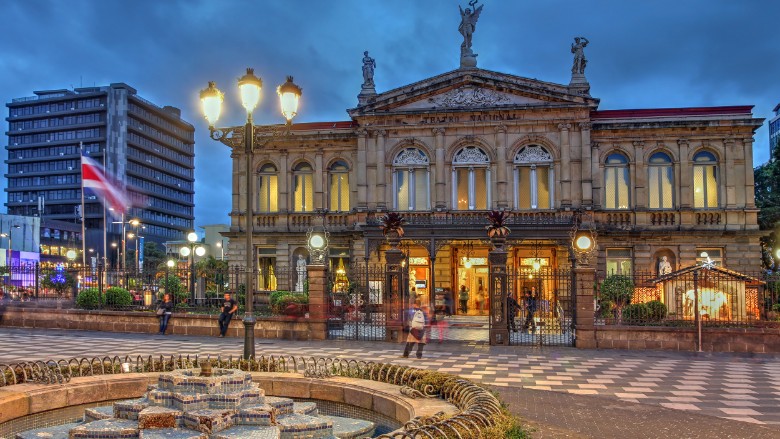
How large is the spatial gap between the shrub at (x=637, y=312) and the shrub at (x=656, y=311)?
0.42 feet

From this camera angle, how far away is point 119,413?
8625 millimetres

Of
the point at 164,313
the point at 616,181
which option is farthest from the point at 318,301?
the point at 616,181

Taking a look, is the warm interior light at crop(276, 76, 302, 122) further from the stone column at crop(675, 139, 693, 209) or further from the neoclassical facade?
the stone column at crop(675, 139, 693, 209)

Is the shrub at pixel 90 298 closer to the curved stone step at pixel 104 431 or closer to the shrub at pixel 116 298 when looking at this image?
the shrub at pixel 116 298

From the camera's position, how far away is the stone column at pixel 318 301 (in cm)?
2319

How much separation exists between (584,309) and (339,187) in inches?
863

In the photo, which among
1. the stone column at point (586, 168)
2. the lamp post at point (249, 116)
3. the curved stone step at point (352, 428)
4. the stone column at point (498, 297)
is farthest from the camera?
the stone column at point (586, 168)

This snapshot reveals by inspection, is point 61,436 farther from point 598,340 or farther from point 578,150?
point 578,150

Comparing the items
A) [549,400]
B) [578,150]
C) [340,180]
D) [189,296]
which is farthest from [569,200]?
[549,400]

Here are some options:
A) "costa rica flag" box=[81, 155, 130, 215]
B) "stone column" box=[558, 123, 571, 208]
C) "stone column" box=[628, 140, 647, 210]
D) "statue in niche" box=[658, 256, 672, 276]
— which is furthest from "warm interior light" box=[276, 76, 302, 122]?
"stone column" box=[628, 140, 647, 210]

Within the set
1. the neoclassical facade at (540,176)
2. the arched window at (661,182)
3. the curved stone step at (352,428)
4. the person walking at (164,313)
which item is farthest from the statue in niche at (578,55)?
the curved stone step at (352,428)

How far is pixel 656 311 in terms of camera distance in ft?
76.1

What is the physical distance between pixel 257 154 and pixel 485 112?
1394 centimetres

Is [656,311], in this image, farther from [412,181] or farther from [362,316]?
[412,181]
